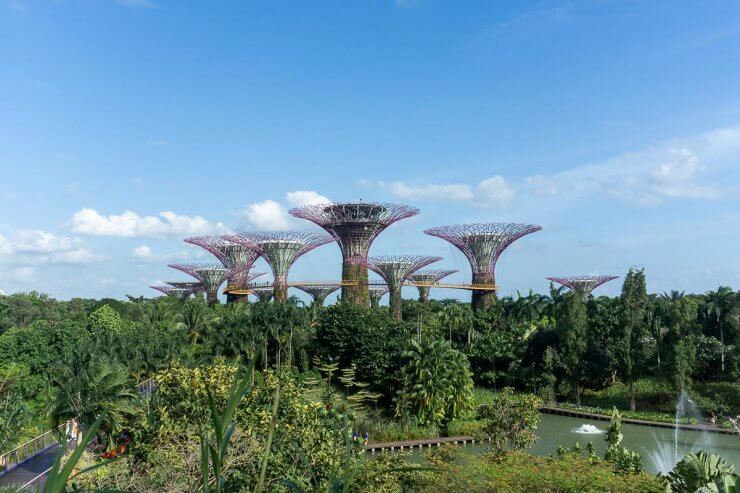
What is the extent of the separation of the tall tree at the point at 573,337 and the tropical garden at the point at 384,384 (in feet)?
0.32

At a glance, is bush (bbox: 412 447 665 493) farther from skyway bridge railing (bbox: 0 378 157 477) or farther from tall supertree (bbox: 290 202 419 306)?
tall supertree (bbox: 290 202 419 306)

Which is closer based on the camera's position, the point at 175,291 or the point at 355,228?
the point at 355,228

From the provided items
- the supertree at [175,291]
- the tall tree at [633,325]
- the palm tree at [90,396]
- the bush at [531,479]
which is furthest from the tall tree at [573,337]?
the supertree at [175,291]

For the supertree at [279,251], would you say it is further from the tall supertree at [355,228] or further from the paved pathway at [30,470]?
the paved pathway at [30,470]

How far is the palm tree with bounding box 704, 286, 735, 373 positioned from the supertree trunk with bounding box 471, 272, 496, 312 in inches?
675

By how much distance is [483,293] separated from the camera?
5369cm

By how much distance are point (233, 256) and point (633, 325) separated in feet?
135

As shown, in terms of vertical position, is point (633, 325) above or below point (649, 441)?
above

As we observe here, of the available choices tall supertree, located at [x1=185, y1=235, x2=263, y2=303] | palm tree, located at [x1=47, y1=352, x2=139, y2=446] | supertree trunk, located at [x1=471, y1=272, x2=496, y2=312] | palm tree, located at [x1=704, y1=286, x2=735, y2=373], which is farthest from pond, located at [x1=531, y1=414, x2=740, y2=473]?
tall supertree, located at [x1=185, y1=235, x2=263, y2=303]

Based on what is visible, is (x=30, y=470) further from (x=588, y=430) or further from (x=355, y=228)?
(x=355, y=228)

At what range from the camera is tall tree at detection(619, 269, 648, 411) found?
34.8 metres

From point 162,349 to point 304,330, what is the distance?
9.53 m

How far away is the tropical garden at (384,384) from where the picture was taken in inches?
480

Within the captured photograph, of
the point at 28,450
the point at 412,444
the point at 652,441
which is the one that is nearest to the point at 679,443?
the point at 652,441
